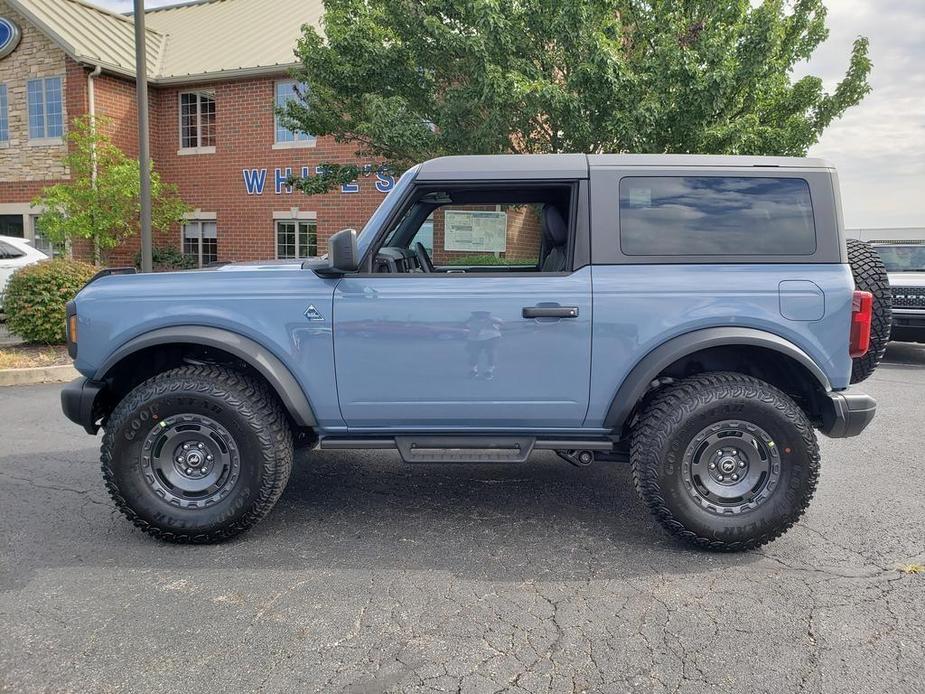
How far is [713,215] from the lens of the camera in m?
3.71

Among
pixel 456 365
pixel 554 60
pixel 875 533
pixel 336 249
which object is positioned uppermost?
pixel 554 60

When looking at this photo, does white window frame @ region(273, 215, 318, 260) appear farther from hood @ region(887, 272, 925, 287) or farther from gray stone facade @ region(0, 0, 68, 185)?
hood @ region(887, 272, 925, 287)

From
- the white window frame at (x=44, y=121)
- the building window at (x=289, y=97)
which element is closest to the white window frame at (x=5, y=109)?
the white window frame at (x=44, y=121)

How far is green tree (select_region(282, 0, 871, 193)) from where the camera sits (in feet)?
31.8

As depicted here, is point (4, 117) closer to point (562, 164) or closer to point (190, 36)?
point (190, 36)

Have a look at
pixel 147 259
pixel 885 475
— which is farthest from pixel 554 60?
pixel 885 475

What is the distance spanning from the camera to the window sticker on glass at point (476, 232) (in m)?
6.25

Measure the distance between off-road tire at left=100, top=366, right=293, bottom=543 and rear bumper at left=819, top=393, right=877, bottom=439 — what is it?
2.87 meters

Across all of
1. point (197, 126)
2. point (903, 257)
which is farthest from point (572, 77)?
point (197, 126)

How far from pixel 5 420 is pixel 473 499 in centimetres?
470

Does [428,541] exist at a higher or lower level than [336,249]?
lower

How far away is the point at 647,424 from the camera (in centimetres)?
369

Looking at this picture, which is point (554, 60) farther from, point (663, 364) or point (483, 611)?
point (483, 611)

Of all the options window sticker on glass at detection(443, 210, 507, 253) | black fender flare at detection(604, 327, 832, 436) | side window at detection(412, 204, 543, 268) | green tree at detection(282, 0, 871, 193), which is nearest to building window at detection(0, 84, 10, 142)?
green tree at detection(282, 0, 871, 193)
